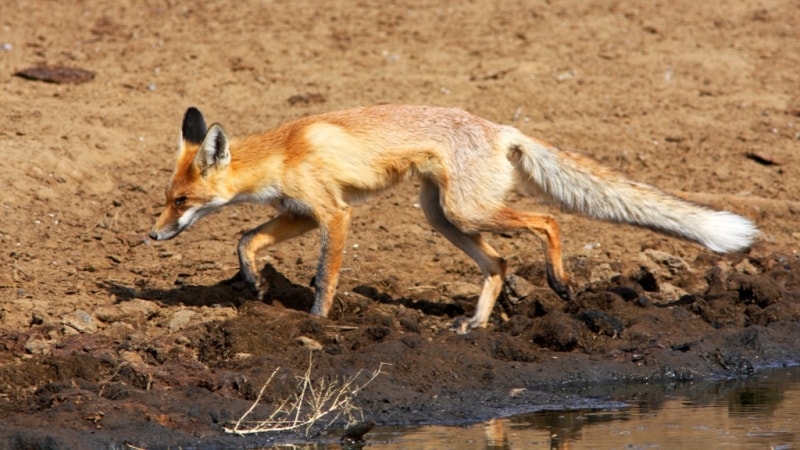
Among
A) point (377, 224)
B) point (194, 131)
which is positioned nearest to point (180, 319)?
point (194, 131)

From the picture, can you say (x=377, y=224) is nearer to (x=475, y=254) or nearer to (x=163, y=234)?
(x=475, y=254)

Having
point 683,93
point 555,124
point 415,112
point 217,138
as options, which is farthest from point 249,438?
point 683,93

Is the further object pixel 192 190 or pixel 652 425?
pixel 192 190

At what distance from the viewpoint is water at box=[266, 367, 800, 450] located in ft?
22.2

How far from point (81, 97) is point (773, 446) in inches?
345

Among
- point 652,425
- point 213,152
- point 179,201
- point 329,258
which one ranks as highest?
point 213,152

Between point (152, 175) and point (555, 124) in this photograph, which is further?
point (555, 124)

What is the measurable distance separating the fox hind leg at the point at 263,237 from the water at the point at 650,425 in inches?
92.8

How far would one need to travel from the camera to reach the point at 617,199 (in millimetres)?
9055

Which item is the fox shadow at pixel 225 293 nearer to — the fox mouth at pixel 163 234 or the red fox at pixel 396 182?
the red fox at pixel 396 182

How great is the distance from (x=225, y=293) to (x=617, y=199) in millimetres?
3033

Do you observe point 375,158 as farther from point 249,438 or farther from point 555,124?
point 555,124

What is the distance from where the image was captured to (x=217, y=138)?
28.7 ft

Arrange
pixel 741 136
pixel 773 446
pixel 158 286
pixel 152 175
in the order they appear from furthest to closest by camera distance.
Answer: pixel 741 136 < pixel 152 175 < pixel 158 286 < pixel 773 446
